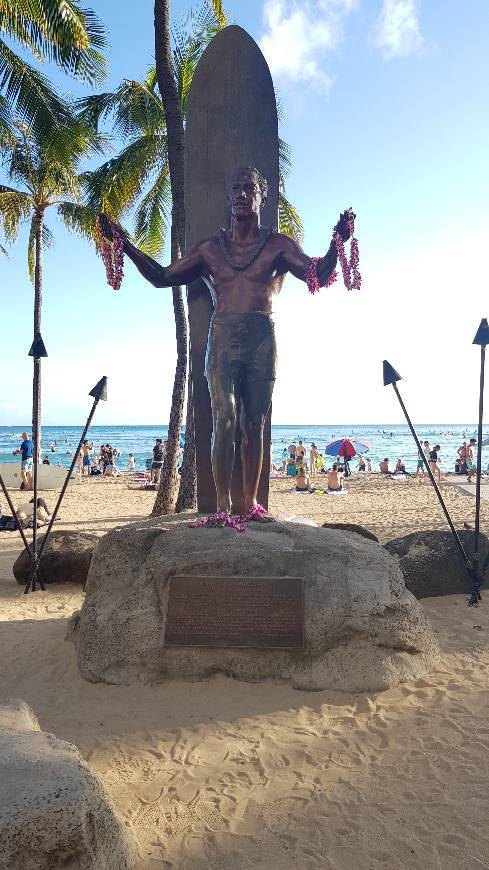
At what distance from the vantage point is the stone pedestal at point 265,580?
379cm

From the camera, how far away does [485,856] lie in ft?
7.56

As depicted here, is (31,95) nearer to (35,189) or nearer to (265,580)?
(35,189)

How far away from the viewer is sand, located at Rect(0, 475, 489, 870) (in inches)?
93.4

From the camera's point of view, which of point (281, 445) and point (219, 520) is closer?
point (219, 520)

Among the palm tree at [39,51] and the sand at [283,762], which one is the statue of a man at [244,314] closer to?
the sand at [283,762]

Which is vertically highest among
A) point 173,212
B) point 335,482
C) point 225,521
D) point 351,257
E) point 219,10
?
point 219,10

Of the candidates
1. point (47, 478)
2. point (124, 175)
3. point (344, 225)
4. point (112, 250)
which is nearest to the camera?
point (344, 225)

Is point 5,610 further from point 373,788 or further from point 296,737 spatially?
point 373,788

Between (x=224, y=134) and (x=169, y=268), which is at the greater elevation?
(x=224, y=134)

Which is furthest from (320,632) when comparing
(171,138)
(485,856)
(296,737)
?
(171,138)

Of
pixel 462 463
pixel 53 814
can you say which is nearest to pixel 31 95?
pixel 53 814

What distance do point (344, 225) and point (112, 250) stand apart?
1937 millimetres

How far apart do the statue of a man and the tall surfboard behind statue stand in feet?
2.62

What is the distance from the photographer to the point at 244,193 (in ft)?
15.4
